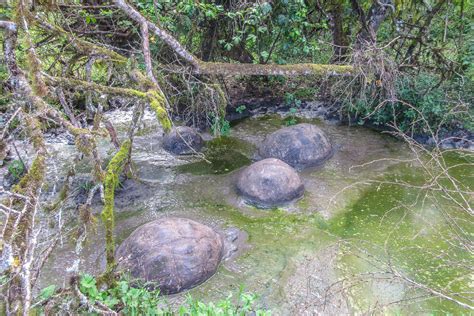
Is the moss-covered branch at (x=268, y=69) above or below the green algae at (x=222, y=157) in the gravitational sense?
above

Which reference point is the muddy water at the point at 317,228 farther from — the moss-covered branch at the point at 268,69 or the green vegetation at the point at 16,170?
the moss-covered branch at the point at 268,69

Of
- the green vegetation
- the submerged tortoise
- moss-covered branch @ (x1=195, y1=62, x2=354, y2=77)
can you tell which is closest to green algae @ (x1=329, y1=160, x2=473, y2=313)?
the submerged tortoise

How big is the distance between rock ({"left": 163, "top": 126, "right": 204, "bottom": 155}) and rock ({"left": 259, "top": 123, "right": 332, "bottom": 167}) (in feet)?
3.48

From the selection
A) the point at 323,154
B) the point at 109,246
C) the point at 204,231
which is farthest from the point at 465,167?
the point at 109,246

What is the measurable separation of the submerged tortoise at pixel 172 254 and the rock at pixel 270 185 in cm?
103

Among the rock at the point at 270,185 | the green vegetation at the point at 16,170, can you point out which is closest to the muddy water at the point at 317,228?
the rock at the point at 270,185

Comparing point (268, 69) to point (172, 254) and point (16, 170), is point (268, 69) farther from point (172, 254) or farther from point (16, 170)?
point (16, 170)

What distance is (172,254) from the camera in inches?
131

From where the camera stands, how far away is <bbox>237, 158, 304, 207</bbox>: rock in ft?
14.7

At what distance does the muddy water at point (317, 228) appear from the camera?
3.24 m

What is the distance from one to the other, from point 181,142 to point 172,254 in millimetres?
2728

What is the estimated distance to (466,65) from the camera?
221 inches

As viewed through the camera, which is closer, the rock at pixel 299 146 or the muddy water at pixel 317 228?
the muddy water at pixel 317 228

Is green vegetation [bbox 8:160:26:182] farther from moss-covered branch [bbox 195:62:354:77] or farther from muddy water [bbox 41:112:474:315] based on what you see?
moss-covered branch [bbox 195:62:354:77]
